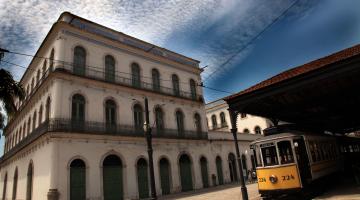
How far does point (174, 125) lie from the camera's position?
84.3ft

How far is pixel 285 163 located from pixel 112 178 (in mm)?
12391

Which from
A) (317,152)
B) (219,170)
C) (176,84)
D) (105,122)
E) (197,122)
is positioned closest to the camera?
(317,152)

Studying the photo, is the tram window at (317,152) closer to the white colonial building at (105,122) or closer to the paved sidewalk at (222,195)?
the paved sidewalk at (222,195)

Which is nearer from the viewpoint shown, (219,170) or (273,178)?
(273,178)

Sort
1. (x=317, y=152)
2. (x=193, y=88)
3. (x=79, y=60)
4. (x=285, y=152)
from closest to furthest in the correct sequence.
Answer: (x=285, y=152), (x=317, y=152), (x=79, y=60), (x=193, y=88)

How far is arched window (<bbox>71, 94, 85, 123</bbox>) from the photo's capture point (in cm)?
1911

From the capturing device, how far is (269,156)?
40.9 ft

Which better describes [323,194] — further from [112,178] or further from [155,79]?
[155,79]

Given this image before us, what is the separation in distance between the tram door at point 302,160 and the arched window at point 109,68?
1490 centimetres

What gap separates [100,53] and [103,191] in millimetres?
10446

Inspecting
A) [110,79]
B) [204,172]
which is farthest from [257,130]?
[110,79]

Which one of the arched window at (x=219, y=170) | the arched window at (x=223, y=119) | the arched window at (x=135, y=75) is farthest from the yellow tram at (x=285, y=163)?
the arched window at (x=223, y=119)

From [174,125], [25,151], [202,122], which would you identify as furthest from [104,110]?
[202,122]

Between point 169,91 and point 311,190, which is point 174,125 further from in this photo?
point 311,190
